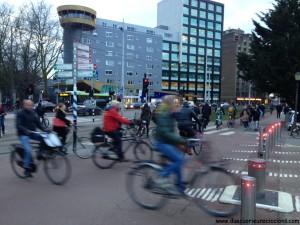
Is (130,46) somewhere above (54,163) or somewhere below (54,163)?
above

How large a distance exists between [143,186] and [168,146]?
0.83m

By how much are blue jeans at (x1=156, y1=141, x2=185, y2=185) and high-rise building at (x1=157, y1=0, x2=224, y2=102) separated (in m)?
84.7

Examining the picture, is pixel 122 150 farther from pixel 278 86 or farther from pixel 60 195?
pixel 278 86

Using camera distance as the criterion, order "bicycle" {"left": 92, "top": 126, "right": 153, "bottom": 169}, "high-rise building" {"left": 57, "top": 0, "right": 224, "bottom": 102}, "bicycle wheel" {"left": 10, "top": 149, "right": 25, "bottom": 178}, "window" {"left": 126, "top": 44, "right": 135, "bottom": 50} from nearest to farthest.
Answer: "bicycle wheel" {"left": 10, "top": 149, "right": 25, "bottom": 178}
"bicycle" {"left": 92, "top": 126, "right": 153, "bottom": 169}
"high-rise building" {"left": 57, "top": 0, "right": 224, "bottom": 102}
"window" {"left": 126, "top": 44, "right": 135, "bottom": 50}

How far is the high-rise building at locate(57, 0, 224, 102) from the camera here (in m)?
69.5

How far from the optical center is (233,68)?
362 feet

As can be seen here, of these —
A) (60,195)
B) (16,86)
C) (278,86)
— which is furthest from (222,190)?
(16,86)

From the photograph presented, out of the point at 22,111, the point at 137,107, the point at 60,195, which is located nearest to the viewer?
the point at 60,195

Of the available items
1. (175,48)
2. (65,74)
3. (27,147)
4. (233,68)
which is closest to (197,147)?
(27,147)

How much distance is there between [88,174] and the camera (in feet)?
25.0

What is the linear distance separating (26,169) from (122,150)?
7.99ft

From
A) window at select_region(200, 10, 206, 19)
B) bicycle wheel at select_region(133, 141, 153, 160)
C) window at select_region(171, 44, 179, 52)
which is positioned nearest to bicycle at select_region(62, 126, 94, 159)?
bicycle wheel at select_region(133, 141, 153, 160)

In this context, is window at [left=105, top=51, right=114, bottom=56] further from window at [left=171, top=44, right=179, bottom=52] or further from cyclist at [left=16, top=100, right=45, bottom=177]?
cyclist at [left=16, top=100, right=45, bottom=177]

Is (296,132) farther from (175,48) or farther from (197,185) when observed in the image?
(175,48)
